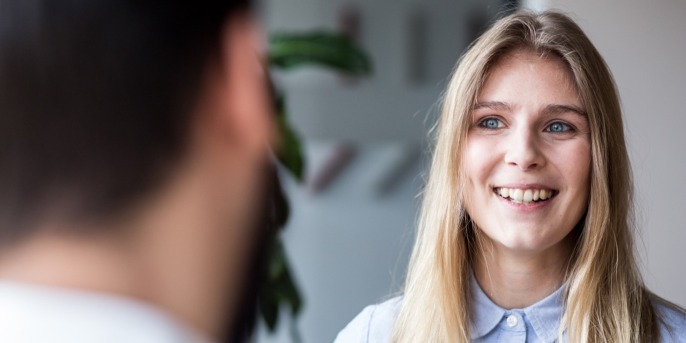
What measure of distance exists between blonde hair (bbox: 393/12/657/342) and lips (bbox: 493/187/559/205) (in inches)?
3.5

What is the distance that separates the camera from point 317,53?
3.06 metres

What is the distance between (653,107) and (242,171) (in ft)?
10.0

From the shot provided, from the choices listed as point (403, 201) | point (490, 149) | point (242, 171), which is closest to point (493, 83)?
point (490, 149)

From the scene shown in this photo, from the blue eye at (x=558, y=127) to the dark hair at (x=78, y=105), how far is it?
50.7 inches

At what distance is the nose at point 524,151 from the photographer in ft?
5.43

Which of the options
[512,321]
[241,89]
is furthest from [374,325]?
[241,89]

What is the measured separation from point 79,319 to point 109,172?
8 cm

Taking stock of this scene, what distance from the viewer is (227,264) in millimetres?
510

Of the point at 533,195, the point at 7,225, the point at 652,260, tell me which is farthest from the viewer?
→ the point at 652,260

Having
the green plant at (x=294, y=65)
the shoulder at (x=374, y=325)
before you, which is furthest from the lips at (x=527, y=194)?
the green plant at (x=294, y=65)

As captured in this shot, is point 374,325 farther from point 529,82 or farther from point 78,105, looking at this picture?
point 78,105

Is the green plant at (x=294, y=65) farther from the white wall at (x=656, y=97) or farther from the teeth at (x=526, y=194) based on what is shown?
the teeth at (x=526, y=194)

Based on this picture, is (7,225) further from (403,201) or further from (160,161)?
(403,201)

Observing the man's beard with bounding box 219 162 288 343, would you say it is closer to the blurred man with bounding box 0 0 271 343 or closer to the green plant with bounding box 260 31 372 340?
the blurred man with bounding box 0 0 271 343
